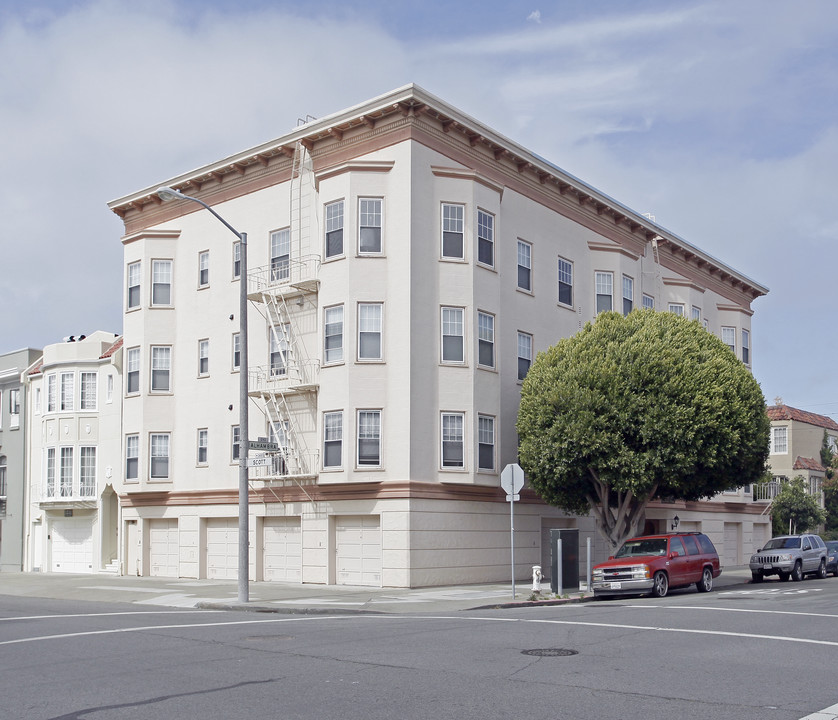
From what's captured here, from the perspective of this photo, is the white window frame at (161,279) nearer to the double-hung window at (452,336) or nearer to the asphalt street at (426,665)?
the double-hung window at (452,336)

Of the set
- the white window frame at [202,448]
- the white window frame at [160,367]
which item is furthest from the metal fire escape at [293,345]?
the white window frame at [160,367]

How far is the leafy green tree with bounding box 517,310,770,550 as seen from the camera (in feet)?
90.7

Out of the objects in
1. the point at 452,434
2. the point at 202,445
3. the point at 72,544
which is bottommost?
the point at 72,544

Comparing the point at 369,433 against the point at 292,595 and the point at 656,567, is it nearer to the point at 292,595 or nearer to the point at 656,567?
the point at 292,595

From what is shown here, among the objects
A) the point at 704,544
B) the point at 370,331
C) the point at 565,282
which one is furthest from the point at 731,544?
the point at 370,331

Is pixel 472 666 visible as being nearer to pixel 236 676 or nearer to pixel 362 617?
pixel 236 676

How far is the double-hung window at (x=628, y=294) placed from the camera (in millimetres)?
38344

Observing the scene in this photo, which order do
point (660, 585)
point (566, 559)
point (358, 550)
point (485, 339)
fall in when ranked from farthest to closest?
1. point (485, 339)
2. point (358, 550)
3. point (566, 559)
4. point (660, 585)

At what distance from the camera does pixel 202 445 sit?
3438 centimetres

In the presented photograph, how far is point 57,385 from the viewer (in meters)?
41.7

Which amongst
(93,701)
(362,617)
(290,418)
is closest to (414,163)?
(290,418)

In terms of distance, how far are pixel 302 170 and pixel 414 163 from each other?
4399mm

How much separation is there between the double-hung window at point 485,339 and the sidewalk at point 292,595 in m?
6.98

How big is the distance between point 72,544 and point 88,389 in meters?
6.54
